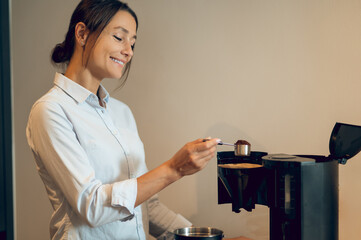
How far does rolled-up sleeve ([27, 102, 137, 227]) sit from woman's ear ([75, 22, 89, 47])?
0.26m

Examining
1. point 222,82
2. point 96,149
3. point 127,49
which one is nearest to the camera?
point 96,149

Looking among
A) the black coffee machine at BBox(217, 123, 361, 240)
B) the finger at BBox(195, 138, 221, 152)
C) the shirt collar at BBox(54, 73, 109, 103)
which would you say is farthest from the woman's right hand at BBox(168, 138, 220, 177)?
the shirt collar at BBox(54, 73, 109, 103)

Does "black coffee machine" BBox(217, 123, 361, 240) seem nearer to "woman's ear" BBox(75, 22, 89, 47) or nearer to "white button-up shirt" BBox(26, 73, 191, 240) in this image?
"white button-up shirt" BBox(26, 73, 191, 240)

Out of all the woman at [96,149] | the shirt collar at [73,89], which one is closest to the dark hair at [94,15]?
the woman at [96,149]

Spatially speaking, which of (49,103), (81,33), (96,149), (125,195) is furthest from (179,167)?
(81,33)

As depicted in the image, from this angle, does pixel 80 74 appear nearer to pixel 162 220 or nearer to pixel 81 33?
pixel 81 33

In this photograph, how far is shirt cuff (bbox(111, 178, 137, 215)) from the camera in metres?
1.01

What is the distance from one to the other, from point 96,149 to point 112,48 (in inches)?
13.3

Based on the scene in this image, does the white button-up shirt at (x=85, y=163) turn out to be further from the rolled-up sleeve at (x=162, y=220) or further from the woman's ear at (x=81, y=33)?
the woman's ear at (x=81, y=33)

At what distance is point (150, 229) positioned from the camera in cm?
146

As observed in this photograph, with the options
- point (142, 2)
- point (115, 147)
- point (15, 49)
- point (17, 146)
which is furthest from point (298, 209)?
point (15, 49)

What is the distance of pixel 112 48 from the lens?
1.23 metres

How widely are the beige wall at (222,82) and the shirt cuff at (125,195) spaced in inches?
26.8

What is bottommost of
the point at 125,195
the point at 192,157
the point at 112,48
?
the point at 125,195
